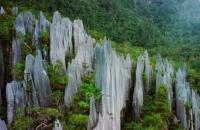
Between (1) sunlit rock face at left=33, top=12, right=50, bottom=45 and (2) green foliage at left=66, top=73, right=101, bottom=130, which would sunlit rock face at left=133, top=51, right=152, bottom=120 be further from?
(1) sunlit rock face at left=33, top=12, right=50, bottom=45

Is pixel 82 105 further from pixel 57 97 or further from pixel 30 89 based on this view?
pixel 30 89

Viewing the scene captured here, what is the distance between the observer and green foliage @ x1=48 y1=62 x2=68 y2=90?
1967 cm

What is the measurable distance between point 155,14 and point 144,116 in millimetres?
57225

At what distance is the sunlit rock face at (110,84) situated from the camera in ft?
61.3

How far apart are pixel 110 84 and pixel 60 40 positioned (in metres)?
4.48

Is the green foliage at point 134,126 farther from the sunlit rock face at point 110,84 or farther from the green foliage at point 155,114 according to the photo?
the sunlit rock face at point 110,84

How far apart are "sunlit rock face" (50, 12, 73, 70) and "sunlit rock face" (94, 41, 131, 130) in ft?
A: 7.49

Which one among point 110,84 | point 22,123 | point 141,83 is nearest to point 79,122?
point 22,123

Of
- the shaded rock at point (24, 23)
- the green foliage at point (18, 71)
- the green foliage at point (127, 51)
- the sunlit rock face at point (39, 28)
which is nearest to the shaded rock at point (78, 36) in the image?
the sunlit rock face at point (39, 28)

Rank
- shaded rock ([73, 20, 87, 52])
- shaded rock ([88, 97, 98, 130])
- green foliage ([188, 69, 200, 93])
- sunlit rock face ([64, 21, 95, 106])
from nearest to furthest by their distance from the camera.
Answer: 1. shaded rock ([88, 97, 98, 130])
2. sunlit rock face ([64, 21, 95, 106])
3. shaded rock ([73, 20, 87, 52])
4. green foliage ([188, 69, 200, 93])

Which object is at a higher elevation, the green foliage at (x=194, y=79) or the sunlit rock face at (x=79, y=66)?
the sunlit rock face at (x=79, y=66)

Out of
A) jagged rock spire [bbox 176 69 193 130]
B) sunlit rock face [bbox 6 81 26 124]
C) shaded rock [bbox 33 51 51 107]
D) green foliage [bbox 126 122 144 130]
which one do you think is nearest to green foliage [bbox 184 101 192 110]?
jagged rock spire [bbox 176 69 193 130]

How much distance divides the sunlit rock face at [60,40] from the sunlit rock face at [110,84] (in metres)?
2.28

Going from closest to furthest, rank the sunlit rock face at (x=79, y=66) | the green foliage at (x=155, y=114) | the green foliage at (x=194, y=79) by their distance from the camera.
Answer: the sunlit rock face at (x=79, y=66) < the green foliage at (x=155, y=114) < the green foliage at (x=194, y=79)
